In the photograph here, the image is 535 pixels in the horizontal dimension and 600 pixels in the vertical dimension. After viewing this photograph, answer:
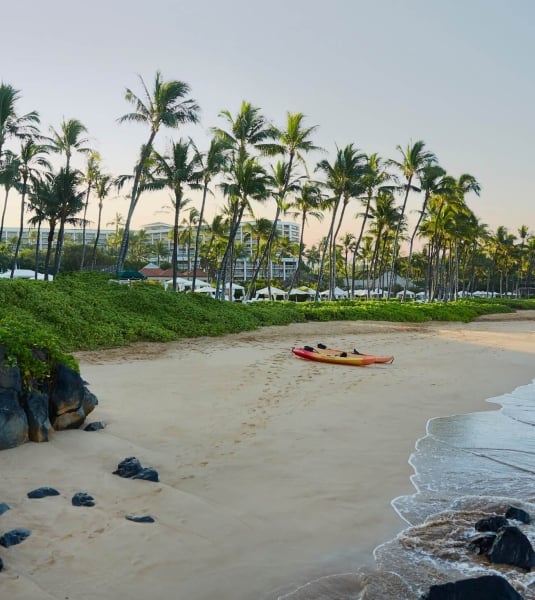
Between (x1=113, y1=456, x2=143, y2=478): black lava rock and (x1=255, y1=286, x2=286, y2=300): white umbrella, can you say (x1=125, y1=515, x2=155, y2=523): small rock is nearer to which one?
(x1=113, y1=456, x2=143, y2=478): black lava rock

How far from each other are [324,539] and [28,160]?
37.0m

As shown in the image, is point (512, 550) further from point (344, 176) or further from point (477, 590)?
point (344, 176)

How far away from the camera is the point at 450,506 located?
17.2ft

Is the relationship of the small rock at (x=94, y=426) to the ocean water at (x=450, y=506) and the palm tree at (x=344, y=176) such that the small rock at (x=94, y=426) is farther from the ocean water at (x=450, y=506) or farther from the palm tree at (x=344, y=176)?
the palm tree at (x=344, y=176)

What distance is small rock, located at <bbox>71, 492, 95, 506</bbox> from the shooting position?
4.57m

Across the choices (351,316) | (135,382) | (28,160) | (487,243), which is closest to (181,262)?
(487,243)

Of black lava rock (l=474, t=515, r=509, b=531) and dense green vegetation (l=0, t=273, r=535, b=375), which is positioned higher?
dense green vegetation (l=0, t=273, r=535, b=375)

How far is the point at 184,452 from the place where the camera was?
20.9 feet

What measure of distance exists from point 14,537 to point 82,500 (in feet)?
2.65

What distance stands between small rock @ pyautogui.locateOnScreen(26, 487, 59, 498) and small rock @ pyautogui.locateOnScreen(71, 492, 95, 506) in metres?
0.19

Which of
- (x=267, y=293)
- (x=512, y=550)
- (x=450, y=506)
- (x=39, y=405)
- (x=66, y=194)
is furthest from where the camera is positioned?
(x=267, y=293)

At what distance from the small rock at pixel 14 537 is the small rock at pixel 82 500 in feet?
1.97

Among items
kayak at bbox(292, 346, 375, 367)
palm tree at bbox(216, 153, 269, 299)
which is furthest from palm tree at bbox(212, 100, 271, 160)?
kayak at bbox(292, 346, 375, 367)

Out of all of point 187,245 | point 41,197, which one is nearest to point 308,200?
point 41,197
